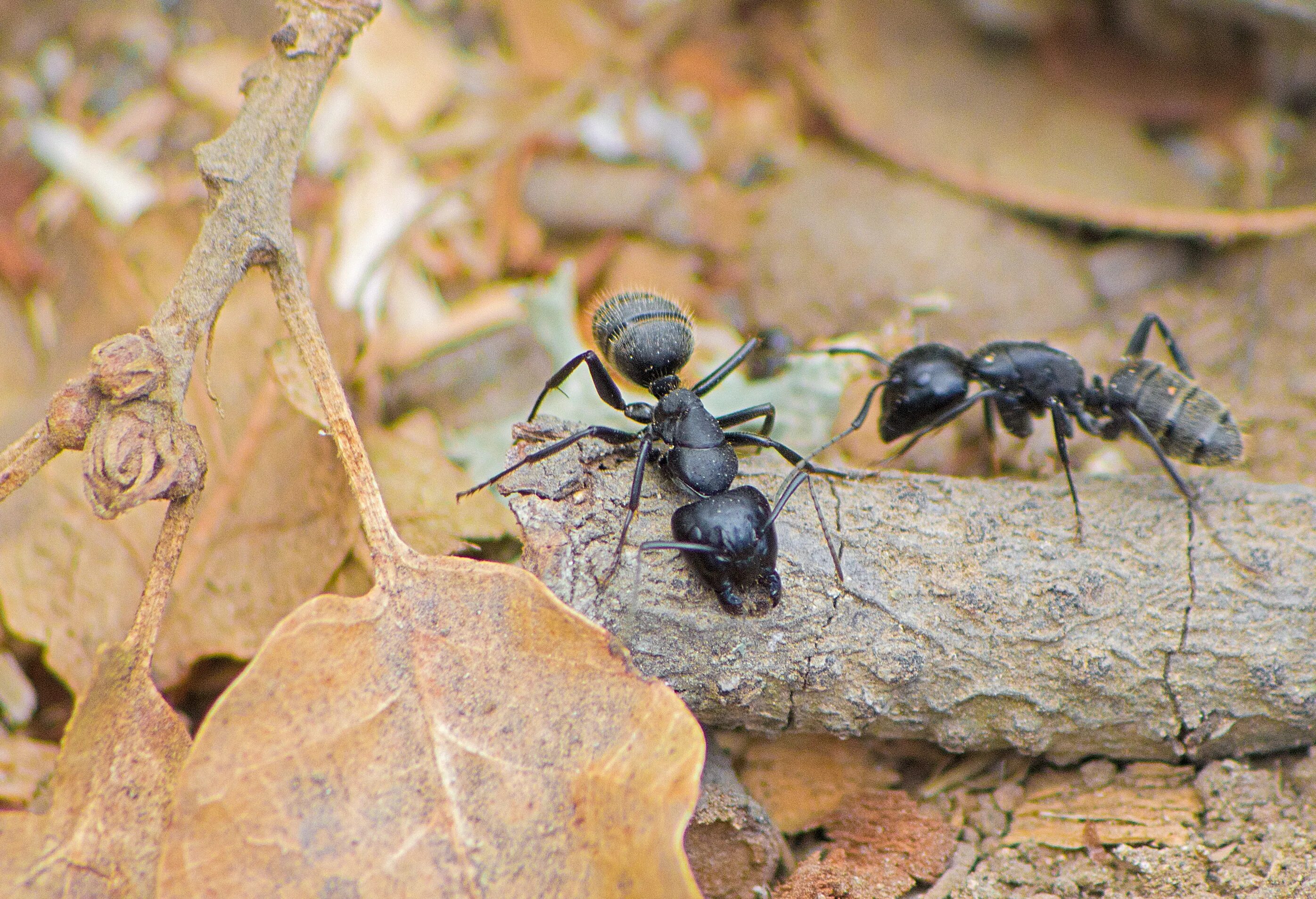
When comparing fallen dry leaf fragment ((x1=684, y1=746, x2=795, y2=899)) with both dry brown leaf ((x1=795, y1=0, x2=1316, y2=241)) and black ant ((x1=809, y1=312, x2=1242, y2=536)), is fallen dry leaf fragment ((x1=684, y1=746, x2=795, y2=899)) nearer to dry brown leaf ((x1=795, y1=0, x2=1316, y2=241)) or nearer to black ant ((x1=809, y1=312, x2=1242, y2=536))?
black ant ((x1=809, y1=312, x2=1242, y2=536))

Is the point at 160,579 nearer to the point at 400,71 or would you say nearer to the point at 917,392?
the point at 917,392

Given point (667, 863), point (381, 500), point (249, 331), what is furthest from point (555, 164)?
point (667, 863)

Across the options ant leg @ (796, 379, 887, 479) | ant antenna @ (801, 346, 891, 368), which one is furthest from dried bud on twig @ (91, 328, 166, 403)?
ant antenna @ (801, 346, 891, 368)

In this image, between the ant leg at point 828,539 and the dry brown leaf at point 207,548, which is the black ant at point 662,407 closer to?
the ant leg at point 828,539

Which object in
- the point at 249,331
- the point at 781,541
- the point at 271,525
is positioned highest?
the point at 249,331

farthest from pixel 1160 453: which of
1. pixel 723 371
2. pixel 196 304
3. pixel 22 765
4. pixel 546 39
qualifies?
pixel 546 39

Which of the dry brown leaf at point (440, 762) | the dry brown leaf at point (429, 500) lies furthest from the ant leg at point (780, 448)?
the dry brown leaf at point (440, 762)

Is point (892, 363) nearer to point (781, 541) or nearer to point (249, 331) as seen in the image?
point (781, 541)
